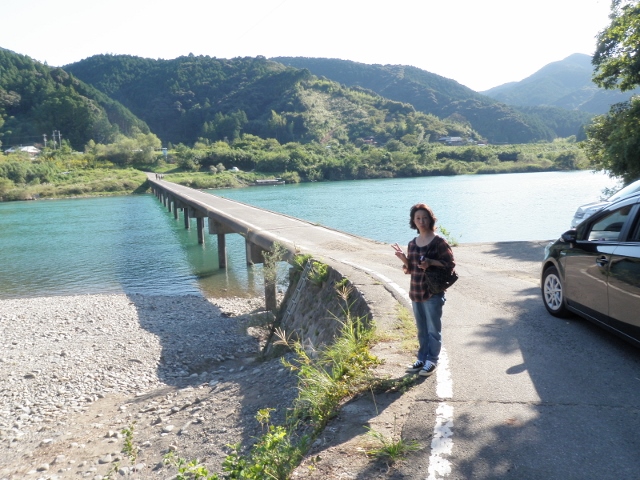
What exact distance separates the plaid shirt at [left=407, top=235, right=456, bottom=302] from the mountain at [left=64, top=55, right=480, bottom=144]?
14618cm

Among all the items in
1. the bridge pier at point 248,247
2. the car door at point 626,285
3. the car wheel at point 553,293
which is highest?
the car door at point 626,285

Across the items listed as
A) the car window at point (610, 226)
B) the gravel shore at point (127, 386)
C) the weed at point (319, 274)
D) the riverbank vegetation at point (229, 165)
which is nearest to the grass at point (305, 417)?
the gravel shore at point (127, 386)

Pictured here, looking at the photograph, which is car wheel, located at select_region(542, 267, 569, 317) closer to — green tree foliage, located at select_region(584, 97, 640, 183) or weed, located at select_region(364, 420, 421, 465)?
weed, located at select_region(364, 420, 421, 465)

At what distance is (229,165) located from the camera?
111 metres

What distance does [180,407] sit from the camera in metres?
7.48

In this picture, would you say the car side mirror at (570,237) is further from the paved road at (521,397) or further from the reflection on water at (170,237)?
the reflection on water at (170,237)

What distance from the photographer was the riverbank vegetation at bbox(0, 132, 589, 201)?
8575cm

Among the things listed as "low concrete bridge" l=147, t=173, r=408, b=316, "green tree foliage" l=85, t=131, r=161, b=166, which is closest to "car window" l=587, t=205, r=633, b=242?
"low concrete bridge" l=147, t=173, r=408, b=316

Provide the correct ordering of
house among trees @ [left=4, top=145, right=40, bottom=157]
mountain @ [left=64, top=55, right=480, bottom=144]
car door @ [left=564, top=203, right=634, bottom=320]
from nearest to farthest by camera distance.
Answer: car door @ [left=564, top=203, right=634, bottom=320], house among trees @ [left=4, top=145, right=40, bottom=157], mountain @ [left=64, top=55, right=480, bottom=144]

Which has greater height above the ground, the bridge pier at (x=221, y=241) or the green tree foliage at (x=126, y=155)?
the green tree foliage at (x=126, y=155)

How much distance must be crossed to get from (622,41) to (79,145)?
146m

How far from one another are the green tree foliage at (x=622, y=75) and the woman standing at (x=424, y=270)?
13884mm

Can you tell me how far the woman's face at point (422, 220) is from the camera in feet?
15.5

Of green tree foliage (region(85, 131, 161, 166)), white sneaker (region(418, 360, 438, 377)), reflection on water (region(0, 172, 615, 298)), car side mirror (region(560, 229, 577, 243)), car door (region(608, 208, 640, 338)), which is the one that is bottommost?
reflection on water (region(0, 172, 615, 298))
